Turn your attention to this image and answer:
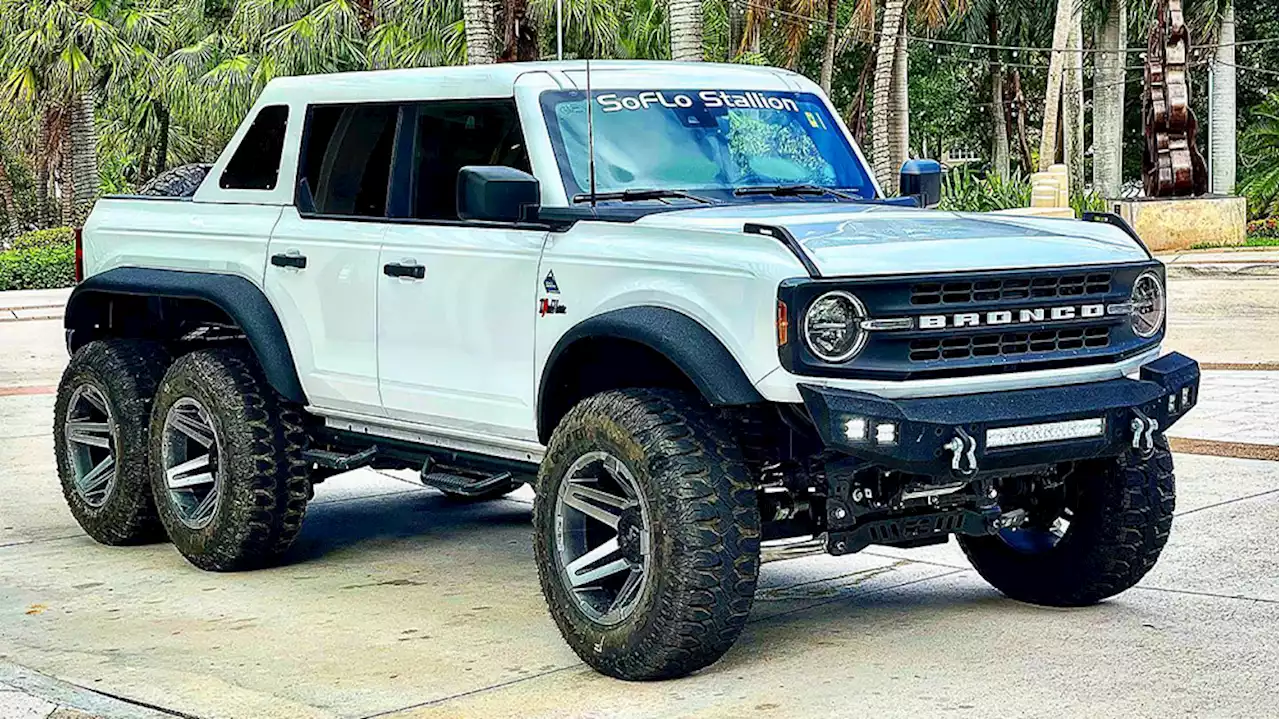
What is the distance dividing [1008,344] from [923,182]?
1764mm

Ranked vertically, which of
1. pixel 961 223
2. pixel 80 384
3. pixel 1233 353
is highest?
pixel 961 223

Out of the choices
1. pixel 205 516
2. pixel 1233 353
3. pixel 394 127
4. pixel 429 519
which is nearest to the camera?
pixel 394 127

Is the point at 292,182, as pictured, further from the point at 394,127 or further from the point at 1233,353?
the point at 1233,353

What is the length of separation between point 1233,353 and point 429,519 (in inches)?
362

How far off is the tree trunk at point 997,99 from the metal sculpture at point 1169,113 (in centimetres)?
1985

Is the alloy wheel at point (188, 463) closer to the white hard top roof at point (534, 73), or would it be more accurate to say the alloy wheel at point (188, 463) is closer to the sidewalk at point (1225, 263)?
the white hard top roof at point (534, 73)

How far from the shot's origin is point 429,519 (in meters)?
9.59

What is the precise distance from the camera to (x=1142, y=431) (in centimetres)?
615

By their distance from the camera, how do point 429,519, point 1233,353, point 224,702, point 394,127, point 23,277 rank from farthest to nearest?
point 23,277
point 1233,353
point 429,519
point 394,127
point 224,702

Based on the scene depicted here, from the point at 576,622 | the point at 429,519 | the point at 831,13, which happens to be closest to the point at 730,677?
the point at 576,622

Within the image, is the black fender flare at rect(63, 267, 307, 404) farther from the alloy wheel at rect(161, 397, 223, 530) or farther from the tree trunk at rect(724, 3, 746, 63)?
the tree trunk at rect(724, 3, 746, 63)

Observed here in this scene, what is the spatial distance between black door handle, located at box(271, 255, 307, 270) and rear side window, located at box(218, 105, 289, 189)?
1.46 ft

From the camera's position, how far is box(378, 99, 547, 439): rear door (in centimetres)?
686

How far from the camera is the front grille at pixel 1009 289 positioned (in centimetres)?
593
